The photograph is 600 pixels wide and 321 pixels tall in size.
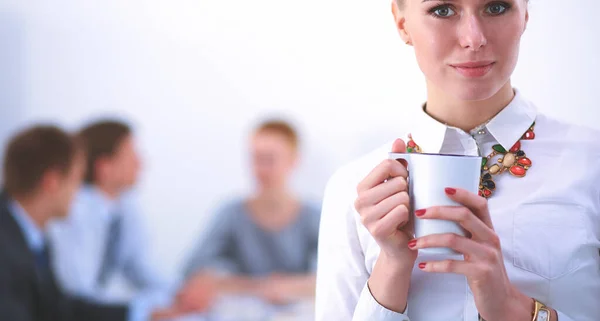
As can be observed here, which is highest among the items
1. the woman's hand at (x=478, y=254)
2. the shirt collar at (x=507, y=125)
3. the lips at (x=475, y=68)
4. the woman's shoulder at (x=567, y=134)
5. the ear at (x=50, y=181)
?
the ear at (x=50, y=181)

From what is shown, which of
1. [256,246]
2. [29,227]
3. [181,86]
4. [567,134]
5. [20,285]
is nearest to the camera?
[567,134]

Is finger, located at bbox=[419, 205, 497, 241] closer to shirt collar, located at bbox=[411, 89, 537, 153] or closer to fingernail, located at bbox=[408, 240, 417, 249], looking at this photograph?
fingernail, located at bbox=[408, 240, 417, 249]

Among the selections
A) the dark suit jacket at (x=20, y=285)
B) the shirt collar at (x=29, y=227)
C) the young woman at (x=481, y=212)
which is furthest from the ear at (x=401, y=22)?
the shirt collar at (x=29, y=227)

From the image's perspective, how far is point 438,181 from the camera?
2.58ft

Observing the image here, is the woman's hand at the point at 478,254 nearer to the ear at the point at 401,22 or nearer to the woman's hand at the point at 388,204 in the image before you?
the woman's hand at the point at 388,204

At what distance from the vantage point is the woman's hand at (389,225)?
0.82 metres

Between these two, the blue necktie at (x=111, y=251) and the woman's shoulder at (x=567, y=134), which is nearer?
the woman's shoulder at (x=567, y=134)

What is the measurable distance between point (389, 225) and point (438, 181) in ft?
0.26

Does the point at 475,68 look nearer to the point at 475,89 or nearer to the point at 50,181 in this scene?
the point at 475,89

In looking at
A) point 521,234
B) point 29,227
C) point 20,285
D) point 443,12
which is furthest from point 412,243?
point 29,227

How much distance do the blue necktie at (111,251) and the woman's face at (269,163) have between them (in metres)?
0.79

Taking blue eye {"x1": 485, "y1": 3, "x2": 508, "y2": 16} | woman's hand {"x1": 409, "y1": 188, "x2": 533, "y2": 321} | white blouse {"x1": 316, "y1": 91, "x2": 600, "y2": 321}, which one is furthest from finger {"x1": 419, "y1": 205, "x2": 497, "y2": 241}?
blue eye {"x1": 485, "y1": 3, "x2": 508, "y2": 16}

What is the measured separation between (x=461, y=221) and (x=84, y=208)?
326 cm

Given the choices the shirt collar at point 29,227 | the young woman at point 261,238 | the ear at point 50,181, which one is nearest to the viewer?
the shirt collar at point 29,227
